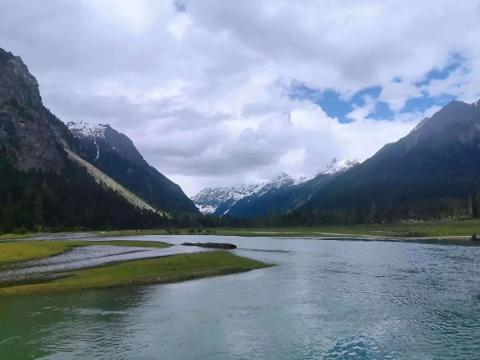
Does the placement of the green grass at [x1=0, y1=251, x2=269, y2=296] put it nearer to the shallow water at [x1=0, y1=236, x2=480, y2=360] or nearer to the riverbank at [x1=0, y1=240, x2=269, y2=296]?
the riverbank at [x1=0, y1=240, x2=269, y2=296]

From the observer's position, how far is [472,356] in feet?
107

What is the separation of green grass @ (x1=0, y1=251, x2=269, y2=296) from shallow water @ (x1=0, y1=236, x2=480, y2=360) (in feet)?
12.5

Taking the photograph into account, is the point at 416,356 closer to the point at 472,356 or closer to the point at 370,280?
the point at 472,356

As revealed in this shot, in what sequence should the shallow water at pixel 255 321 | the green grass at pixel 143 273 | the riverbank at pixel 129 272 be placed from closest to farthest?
the shallow water at pixel 255 321 → the green grass at pixel 143 273 → the riverbank at pixel 129 272

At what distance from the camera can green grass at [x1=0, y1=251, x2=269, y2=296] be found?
2360 inches

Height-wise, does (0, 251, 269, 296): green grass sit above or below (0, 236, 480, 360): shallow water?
above

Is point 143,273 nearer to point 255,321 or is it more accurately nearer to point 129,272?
point 129,272

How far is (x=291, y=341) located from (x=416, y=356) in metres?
9.06

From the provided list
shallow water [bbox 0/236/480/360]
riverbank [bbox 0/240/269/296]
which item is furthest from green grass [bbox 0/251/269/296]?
shallow water [bbox 0/236/480/360]

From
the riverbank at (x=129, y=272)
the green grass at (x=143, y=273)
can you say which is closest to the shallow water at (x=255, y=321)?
the green grass at (x=143, y=273)

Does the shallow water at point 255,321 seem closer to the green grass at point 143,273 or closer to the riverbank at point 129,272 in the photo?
the green grass at point 143,273

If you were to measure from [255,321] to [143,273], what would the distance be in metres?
33.7

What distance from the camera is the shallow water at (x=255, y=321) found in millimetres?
34375

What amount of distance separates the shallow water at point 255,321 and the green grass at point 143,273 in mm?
3809
